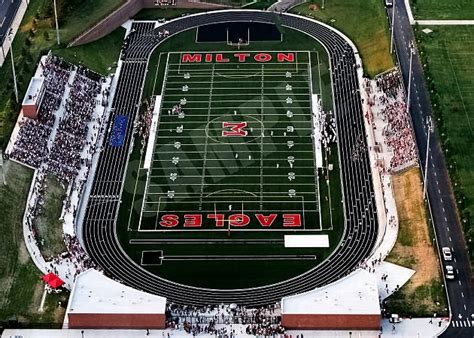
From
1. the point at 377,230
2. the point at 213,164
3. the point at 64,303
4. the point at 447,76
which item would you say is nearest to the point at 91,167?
the point at 213,164

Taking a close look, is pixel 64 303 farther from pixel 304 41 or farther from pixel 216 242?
pixel 304 41

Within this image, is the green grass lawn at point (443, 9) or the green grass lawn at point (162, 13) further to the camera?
the green grass lawn at point (162, 13)

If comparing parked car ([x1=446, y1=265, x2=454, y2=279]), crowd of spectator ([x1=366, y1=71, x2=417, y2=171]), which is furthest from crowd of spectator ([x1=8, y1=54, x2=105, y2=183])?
parked car ([x1=446, y1=265, x2=454, y2=279])

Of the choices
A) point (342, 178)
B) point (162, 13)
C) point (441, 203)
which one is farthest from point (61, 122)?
point (441, 203)

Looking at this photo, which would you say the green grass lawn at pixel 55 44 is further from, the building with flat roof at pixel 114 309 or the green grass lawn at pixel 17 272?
the building with flat roof at pixel 114 309

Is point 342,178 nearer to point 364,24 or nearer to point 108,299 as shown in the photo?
point 108,299

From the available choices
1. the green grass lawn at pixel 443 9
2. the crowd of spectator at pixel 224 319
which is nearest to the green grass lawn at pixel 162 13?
the green grass lawn at pixel 443 9

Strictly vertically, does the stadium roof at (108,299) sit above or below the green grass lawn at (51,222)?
below

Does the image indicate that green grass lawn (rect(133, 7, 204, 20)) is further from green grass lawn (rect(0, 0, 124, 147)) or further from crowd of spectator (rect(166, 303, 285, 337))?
crowd of spectator (rect(166, 303, 285, 337))
